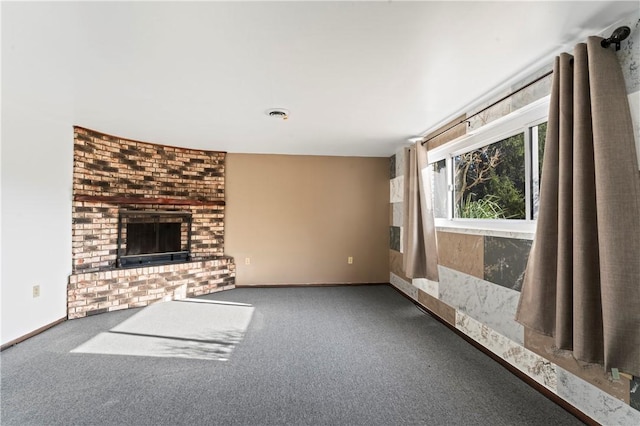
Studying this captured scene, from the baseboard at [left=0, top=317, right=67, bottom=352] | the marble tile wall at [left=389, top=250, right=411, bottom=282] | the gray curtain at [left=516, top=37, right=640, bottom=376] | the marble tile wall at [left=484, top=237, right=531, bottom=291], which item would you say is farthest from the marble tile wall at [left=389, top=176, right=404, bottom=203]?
the baseboard at [left=0, top=317, right=67, bottom=352]

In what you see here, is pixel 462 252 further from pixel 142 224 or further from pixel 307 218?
pixel 142 224

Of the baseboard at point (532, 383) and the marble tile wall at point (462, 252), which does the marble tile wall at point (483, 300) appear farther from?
the baseboard at point (532, 383)

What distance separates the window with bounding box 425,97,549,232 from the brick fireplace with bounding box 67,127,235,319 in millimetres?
3118

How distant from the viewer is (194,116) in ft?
9.43

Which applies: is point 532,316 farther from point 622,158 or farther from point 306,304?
point 306,304

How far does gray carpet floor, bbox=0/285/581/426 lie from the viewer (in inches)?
65.1

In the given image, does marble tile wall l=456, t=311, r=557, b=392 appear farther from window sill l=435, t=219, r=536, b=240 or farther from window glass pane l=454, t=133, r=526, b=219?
window glass pane l=454, t=133, r=526, b=219

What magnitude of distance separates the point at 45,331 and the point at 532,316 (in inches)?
159

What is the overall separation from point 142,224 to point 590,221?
4.44 metres

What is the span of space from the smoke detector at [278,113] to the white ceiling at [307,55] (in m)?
0.07

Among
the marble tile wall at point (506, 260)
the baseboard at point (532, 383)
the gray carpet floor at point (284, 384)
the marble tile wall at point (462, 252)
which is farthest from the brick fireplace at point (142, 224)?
the marble tile wall at point (506, 260)

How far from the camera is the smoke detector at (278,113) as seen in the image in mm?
2650

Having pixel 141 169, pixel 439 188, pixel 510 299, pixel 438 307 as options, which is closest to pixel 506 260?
pixel 510 299

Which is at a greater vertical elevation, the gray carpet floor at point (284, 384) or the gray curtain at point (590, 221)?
the gray curtain at point (590, 221)
